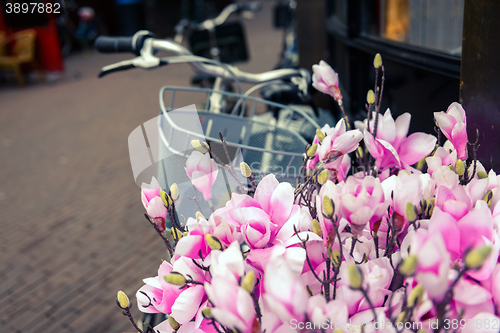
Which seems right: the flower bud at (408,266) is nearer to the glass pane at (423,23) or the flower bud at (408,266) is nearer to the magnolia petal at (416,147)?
the magnolia petal at (416,147)

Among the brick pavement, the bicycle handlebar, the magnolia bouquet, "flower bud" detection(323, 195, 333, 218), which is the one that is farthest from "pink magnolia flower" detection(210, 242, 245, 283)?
the brick pavement

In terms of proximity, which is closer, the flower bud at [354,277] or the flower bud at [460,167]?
the flower bud at [354,277]

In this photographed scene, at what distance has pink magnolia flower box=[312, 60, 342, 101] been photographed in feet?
3.15

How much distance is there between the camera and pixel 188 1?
13.3 m

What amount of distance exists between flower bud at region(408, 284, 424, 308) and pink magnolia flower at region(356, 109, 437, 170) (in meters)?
0.36

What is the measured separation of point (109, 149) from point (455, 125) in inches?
217

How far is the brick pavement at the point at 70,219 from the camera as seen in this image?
2812 mm

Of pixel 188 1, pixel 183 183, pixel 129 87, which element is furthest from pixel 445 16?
pixel 188 1

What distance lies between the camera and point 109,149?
5.69 metres

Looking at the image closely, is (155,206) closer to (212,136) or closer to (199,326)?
(199,326)

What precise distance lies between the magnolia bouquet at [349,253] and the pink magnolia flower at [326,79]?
0.17 metres

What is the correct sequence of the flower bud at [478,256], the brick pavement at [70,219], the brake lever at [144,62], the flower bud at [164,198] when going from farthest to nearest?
the brick pavement at [70,219], the brake lever at [144,62], the flower bud at [164,198], the flower bud at [478,256]

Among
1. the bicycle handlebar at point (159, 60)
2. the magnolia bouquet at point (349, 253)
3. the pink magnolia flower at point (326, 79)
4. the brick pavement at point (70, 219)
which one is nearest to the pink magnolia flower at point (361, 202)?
the magnolia bouquet at point (349, 253)

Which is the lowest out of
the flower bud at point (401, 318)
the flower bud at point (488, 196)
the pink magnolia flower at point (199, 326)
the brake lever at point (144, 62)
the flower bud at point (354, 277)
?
the pink magnolia flower at point (199, 326)
